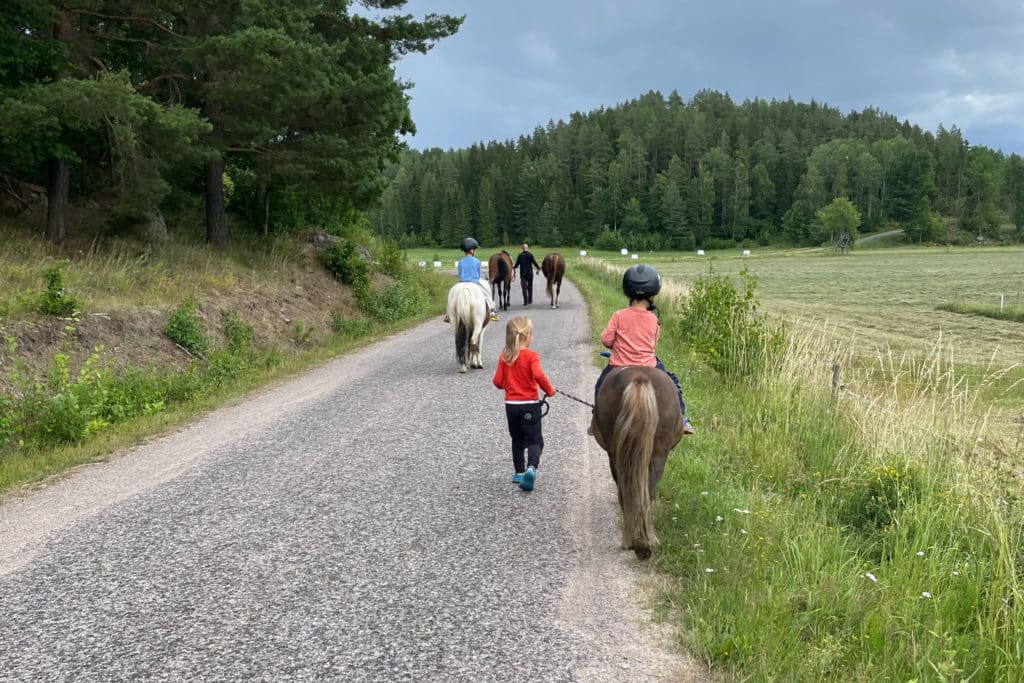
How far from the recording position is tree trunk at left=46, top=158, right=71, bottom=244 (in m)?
13.0

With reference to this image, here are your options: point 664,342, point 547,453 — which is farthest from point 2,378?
point 664,342

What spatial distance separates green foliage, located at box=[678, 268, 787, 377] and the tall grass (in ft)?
6.24

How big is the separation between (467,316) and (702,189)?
122662 millimetres

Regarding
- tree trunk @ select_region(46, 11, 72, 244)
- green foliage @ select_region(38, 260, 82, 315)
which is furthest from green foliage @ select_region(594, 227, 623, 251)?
green foliage @ select_region(38, 260, 82, 315)

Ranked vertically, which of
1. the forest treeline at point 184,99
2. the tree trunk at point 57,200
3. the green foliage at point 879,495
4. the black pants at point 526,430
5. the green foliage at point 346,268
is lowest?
the green foliage at point 879,495

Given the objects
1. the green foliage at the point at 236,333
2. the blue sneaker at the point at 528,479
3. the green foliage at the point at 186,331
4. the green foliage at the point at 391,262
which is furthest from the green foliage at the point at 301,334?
the blue sneaker at the point at 528,479

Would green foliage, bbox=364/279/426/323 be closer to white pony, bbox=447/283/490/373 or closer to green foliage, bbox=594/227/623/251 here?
white pony, bbox=447/283/490/373

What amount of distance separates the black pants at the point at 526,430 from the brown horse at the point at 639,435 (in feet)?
4.26

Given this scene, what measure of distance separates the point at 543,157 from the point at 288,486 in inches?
5683

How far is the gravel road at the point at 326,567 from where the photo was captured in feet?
11.2

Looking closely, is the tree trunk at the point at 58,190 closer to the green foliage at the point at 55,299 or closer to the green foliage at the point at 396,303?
the green foliage at the point at 55,299

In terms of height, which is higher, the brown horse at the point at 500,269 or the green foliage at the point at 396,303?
the brown horse at the point at 500,269

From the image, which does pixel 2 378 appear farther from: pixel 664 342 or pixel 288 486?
pixel 664 342

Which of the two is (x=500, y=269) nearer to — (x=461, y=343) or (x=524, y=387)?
(x=461, y=343)
